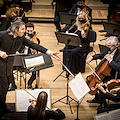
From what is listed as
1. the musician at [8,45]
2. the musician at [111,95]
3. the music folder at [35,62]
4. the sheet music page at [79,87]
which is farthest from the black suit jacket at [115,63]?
the musician at [8,45]

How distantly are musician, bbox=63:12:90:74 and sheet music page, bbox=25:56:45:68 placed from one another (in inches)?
63.2

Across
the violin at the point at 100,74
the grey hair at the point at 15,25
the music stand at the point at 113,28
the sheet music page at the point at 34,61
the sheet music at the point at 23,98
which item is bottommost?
the sheet music at the point at 23,98

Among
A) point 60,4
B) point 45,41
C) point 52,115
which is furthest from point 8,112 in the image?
point 60,4

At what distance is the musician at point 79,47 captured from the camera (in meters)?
6.25

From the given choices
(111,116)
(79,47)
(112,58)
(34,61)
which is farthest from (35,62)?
(79,47)

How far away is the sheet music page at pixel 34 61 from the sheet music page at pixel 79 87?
0.77 meters

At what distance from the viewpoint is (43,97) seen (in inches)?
143

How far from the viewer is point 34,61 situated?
15.5ft

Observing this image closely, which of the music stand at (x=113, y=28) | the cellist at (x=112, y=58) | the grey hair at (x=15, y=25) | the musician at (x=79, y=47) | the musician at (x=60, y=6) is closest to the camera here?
the grey hair at (x=15, y=25)

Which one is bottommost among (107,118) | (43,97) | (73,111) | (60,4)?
(73,111)

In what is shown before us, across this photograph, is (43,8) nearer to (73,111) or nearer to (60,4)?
(60,4)

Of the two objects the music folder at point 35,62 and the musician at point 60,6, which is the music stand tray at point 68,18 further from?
the music folder at point 35,62

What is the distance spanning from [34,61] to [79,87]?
96 centimetres

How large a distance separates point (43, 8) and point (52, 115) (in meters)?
7.06
